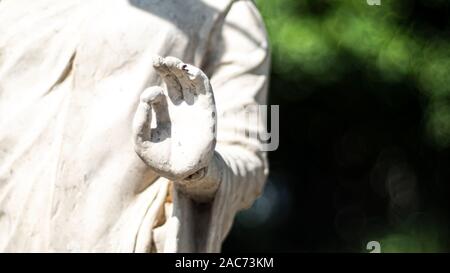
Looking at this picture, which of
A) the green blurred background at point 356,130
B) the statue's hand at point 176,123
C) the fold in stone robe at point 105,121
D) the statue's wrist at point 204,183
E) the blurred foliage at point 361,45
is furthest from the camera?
the green blurred background at point 356,130

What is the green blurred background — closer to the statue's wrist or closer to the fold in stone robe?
the fold in stone robe

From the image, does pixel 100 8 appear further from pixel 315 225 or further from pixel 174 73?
pixel 315 225

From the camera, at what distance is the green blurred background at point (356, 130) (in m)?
12.2

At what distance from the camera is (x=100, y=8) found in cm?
724

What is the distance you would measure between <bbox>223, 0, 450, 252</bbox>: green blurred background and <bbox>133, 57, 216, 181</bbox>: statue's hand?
17.1ft

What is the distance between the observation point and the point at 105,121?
7.10m

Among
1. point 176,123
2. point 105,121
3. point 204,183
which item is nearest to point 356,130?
point 105,121

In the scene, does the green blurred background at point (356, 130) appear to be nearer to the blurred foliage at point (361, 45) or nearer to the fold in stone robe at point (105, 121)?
the blurred foliage at point (361, 45)

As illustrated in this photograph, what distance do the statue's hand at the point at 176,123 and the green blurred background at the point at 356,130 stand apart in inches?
205

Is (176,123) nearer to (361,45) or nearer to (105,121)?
(105,121)

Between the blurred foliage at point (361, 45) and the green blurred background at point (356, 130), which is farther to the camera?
→ the green blurred background at point (356, 130)

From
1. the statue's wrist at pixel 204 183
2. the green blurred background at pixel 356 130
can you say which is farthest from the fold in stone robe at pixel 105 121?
the green blurred background at pixel 356 130
